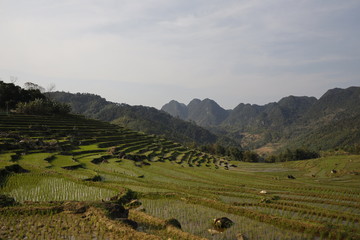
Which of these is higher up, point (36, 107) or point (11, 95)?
point (11, 95)

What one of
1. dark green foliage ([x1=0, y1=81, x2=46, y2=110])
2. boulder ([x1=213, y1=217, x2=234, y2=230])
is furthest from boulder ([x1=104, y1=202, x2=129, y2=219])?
dark green foliage ([x1=0, y1=81, x2=46, y2=110])

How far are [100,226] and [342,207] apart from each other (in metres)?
19.1

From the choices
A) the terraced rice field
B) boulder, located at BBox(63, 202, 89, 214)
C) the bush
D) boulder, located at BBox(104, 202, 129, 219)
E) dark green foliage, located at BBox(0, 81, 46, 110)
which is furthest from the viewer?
dark green foliage, located at BBox(0, 81, 46, 110)

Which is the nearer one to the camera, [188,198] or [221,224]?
[221,224]

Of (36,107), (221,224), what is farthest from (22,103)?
(221,224)

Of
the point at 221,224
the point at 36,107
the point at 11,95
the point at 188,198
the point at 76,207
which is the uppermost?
the point at 11,95

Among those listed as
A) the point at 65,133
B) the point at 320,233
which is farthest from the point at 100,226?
the point at 65,133

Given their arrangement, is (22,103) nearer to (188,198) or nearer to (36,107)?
(36,107)

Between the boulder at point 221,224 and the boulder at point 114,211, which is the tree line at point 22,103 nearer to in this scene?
the boulder at point 114,211

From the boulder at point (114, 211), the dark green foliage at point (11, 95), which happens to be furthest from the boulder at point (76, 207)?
the dark green foliage at point (11, 95)

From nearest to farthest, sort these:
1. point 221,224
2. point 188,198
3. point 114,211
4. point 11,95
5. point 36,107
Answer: point 114,211 < point 221,224 < point 188,198 < point 36,107 < point 11,95

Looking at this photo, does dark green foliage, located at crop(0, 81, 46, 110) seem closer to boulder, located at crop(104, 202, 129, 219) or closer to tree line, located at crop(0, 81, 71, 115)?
tree line, located at crop(0, 81, 71, 115)

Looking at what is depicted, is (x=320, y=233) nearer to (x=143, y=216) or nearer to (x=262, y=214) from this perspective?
(x=262, y=214)

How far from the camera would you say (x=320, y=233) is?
12484 millimetres
